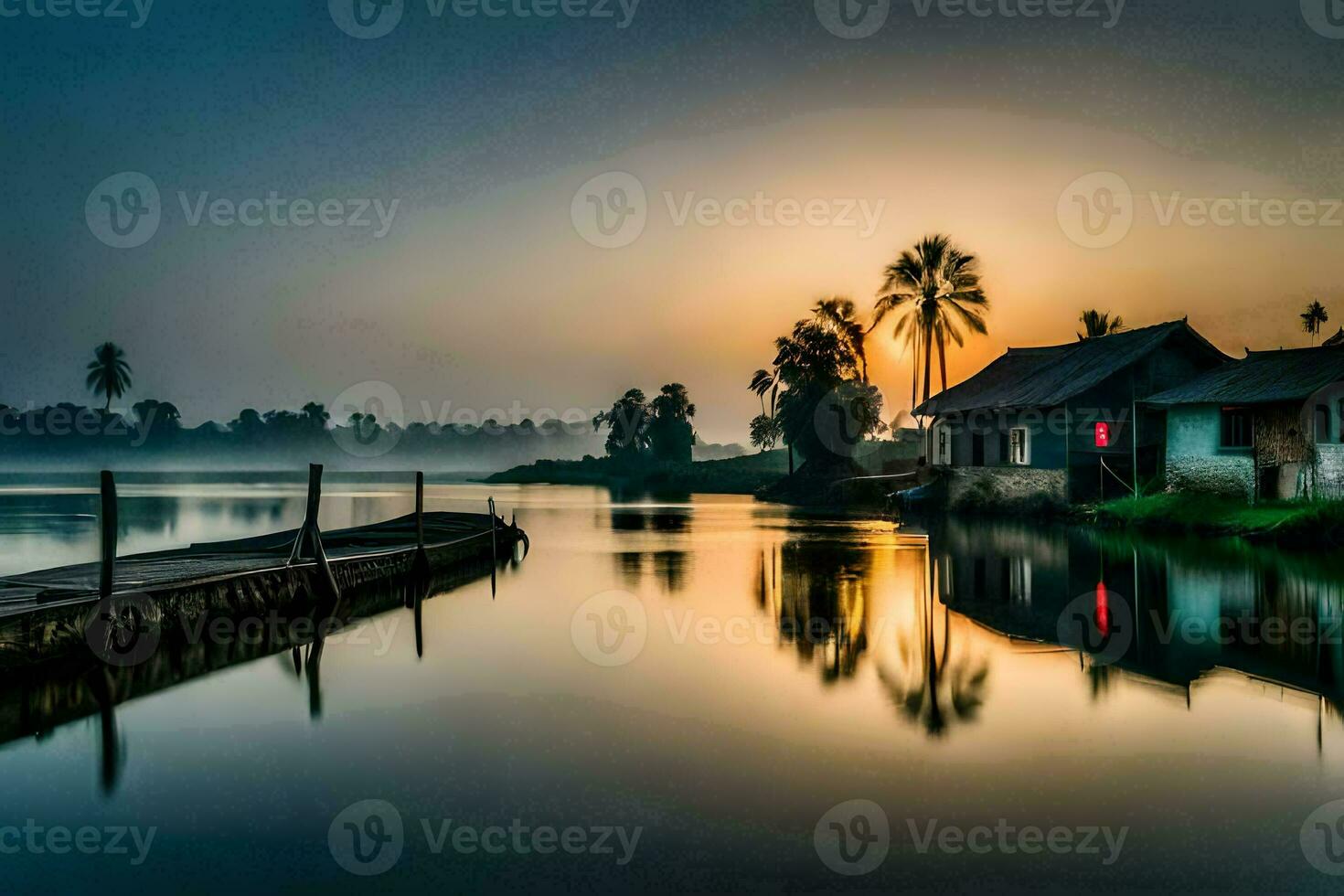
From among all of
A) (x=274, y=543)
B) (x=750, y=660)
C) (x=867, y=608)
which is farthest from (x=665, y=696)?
(x=274, y=543)

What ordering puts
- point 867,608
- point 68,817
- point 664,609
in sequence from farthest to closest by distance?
point 664,609 < point 867,608 < point 68,817

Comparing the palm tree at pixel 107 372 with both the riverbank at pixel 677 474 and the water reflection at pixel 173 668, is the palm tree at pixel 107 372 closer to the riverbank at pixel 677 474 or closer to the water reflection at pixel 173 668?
the riverbank at pixel 677 474

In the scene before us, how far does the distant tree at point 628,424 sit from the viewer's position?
129 metres

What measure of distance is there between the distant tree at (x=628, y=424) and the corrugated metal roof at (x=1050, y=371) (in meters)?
78.7

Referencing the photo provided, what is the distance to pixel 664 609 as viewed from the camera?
58.8 feet

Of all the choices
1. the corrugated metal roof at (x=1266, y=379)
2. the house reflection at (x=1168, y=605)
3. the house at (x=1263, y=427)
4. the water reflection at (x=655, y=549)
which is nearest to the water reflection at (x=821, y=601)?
the house reflection at (x=1168, y=605)

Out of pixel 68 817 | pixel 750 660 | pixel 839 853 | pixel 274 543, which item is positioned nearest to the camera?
pixel 839 853

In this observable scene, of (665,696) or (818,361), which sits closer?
(665,696)

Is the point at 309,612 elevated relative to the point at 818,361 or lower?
lower

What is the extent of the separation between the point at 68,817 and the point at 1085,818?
772cm

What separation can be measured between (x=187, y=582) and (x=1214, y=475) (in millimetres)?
31191

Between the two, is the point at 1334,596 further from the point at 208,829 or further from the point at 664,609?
the point at 208,829

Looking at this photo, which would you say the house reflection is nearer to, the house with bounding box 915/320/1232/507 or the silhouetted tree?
the house with bounding box 915/320/1232/507

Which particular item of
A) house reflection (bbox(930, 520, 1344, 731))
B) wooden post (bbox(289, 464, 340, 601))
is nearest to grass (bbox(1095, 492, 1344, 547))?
house reflection (bbox(930, 520, 1344, 731))
